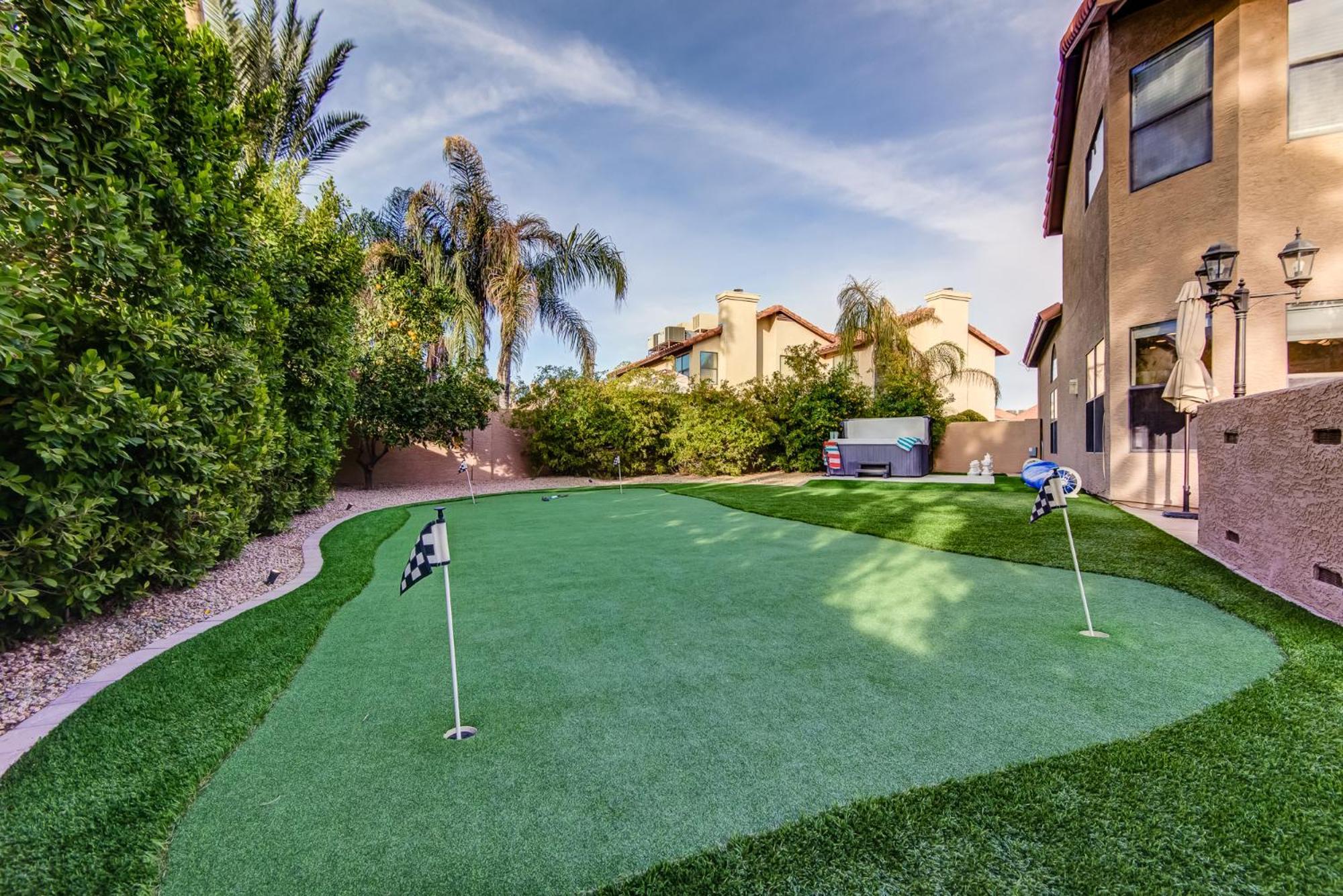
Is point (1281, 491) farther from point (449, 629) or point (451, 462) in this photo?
point (451, 462)

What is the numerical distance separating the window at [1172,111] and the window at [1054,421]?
7.19m

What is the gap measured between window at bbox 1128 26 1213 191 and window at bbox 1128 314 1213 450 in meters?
2.09

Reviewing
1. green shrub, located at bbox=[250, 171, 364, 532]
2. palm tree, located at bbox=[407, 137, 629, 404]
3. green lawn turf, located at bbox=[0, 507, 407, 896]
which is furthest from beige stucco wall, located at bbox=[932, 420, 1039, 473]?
green lawn turf, located at bbox=[0, 507, 407, 896]

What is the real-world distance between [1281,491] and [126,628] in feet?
26.1

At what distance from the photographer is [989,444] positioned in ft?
57.7

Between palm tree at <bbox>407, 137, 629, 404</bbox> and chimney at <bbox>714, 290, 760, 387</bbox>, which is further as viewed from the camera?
chimney at <bbox>714, 290, 760, 387</bbox>

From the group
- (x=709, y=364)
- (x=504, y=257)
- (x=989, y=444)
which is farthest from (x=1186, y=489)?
(x=709, y=364)

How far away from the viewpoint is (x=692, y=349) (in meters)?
25.4

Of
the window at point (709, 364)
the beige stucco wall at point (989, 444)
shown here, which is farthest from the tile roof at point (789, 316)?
the beige stucco wall at point (989, 444)

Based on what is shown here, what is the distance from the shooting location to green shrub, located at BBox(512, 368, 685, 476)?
51.4ft

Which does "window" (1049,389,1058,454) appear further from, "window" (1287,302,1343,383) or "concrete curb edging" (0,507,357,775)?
"concrete curb edging" (0,507,357,775)

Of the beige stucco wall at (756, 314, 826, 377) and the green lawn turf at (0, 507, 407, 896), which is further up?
the beige stucco wall at (756, 314, 826, 377)

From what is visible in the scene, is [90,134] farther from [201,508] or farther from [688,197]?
[688,197]

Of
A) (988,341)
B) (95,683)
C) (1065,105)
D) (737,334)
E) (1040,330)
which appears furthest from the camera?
(737,334)
